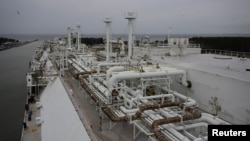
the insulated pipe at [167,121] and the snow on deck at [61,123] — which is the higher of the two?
the insulated pipe at [167,121]

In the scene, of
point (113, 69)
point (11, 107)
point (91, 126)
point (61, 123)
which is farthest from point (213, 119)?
point (11, 107)

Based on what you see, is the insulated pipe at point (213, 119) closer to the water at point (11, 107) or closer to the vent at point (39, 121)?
the vent at point (39, 121)

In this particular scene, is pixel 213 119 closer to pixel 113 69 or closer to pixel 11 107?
pixel 113 69

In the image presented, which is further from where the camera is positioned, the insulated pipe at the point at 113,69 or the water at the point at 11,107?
the water at the point at 11,107

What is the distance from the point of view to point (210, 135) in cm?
691

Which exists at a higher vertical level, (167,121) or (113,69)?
(113,69)

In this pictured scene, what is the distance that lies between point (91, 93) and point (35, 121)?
7.00 metres

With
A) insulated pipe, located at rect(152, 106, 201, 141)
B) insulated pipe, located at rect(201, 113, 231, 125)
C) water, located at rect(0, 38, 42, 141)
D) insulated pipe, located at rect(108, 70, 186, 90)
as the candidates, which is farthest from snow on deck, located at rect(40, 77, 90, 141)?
insulated pipe, located at rect(201, 113, 231, 125)

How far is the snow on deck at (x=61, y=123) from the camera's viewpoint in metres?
11.8

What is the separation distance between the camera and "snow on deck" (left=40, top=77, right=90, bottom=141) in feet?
38.5

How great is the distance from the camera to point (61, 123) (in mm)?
14477

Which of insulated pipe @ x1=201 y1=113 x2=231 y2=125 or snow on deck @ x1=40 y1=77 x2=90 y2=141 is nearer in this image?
insulated pipe @ x1=201 y1=113 x2=231 y2=125

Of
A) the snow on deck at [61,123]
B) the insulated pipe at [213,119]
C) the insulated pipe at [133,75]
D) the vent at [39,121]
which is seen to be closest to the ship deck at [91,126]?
the vent at [39,121]

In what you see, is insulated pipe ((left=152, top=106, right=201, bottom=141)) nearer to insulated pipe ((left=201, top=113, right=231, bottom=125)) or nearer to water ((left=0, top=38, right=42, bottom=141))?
insulated pipe ((left=201, top=113, right=231, bottom=125))
